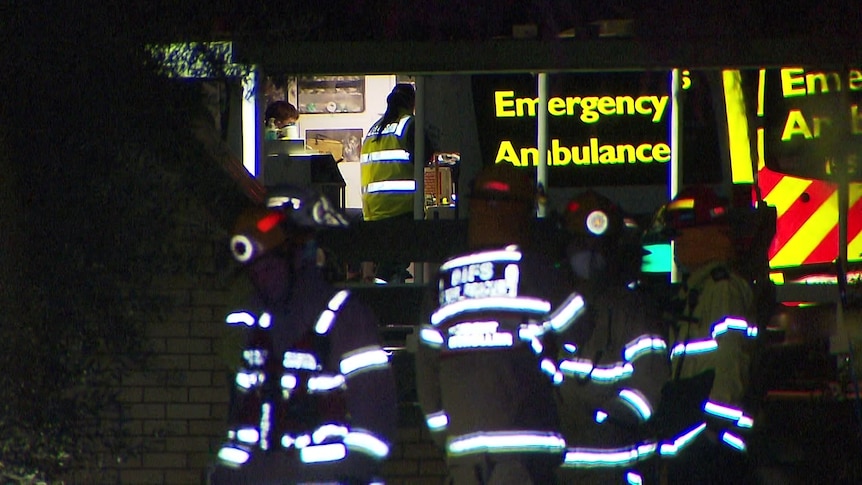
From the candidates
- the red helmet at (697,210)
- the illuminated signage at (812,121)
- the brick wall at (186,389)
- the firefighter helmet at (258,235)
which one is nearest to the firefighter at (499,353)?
the firefighter helmet at (258,235)

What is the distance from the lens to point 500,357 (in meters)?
4.74

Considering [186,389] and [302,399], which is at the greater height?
[186,389]

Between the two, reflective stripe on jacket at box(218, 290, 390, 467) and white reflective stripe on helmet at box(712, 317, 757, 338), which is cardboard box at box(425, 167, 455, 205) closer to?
white reflective stripe on helmet at box(712, 317, 757, 338)

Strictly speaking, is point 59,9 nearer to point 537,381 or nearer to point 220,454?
point 220,454

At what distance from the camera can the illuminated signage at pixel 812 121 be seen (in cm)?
848

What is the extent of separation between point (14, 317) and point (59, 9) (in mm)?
1409

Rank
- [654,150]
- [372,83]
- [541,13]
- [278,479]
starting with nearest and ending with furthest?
[278,479]
[541,13]
[654,150]
[372,83]

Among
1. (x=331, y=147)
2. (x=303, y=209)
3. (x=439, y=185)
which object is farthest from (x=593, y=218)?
(x=331, y=147)

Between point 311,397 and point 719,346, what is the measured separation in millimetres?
1866

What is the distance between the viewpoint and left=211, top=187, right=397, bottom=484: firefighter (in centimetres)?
434

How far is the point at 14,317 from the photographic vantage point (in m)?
5.63

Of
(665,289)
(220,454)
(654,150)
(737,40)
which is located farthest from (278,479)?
(654,150)

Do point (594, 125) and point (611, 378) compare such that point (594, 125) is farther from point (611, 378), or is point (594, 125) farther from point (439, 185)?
point (611, 378)

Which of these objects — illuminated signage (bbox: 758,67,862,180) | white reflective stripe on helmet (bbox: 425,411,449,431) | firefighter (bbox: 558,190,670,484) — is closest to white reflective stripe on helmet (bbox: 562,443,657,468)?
firefighter (bbox: 558,190,670,484)
